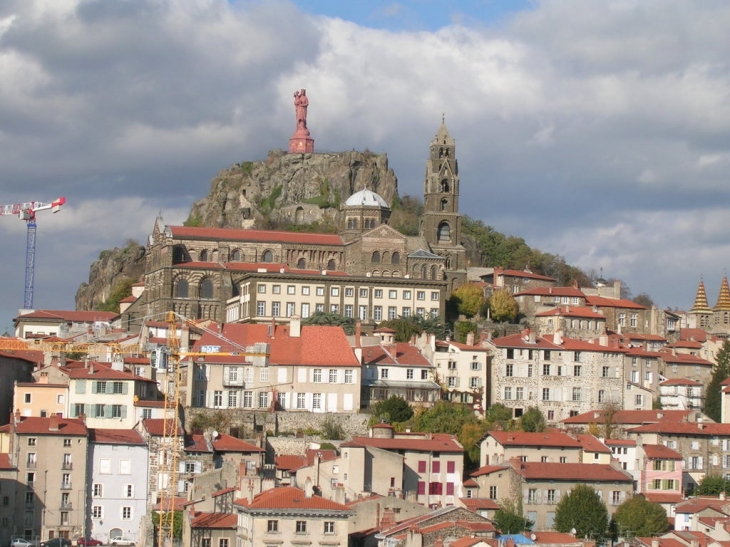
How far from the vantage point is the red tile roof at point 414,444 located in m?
86.2

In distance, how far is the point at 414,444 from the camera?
87750 millimetres

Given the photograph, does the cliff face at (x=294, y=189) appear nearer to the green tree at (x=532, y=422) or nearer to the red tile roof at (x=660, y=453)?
the green tree at (x=532, y=422)

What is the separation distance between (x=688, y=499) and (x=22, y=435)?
35.1 metres

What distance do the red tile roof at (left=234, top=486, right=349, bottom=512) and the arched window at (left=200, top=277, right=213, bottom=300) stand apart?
56437 millimetres

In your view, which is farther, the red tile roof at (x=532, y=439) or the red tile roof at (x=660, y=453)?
the red tile roof at (x=660, y=453)

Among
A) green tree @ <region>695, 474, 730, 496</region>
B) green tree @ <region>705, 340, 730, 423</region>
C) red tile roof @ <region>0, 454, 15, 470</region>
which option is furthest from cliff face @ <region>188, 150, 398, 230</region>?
red tile roof @ <region>0, 454, 15, 470</region>

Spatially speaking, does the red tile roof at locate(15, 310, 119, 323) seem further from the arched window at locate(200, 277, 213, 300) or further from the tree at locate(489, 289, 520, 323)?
the tree at locate(489, 289, 520, 323)

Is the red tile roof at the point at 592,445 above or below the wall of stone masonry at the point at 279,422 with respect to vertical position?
below

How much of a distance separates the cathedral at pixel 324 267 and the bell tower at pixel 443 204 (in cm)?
8

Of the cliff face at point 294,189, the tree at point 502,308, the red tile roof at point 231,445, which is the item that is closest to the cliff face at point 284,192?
the cliff face at point 294,189

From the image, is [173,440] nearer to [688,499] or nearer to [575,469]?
[575,469]

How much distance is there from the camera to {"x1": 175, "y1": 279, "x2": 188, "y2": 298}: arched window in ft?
431

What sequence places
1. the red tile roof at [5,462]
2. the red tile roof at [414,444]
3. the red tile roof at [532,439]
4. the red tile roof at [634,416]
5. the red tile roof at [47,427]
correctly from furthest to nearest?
the red tile roof at [634,416] < the red tile roof at [532,439] < the red tile roof at [414,444] < the red tile roof at [47,427] < the red tile roof at [5,462]

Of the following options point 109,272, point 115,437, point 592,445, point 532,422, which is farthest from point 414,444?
point 109,272
